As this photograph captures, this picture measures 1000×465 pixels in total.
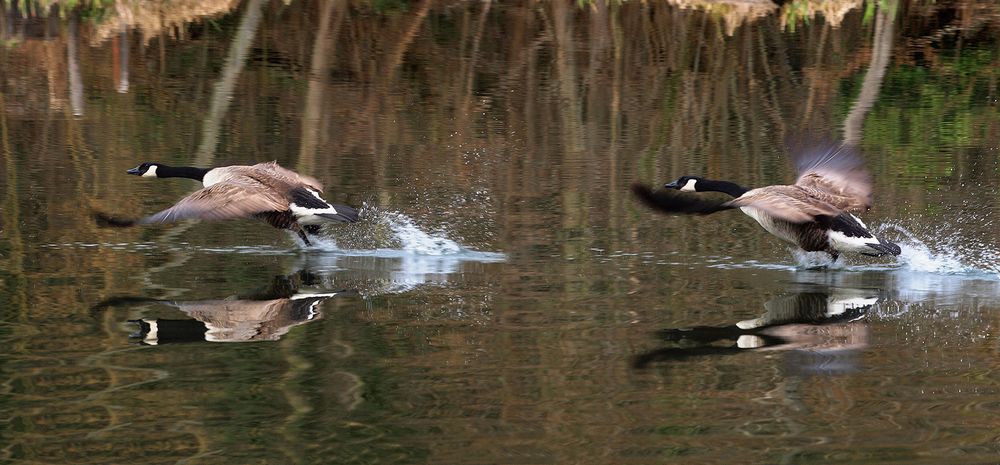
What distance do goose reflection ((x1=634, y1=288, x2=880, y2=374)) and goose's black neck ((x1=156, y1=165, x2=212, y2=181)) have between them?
475 cm

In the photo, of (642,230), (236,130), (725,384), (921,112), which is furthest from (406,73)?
(725,384)

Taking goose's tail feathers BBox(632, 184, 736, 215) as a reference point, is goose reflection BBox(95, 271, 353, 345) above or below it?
below

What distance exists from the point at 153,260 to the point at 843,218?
4.49 m

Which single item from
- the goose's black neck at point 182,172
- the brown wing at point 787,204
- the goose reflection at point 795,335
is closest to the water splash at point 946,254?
the brown wing at point 787,204

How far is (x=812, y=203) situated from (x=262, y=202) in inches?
142

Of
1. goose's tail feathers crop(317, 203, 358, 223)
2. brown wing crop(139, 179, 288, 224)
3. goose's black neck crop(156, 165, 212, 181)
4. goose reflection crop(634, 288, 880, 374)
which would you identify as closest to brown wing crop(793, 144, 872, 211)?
goose reflection crop(634, 288, 880, 374)

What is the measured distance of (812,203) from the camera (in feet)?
30.9

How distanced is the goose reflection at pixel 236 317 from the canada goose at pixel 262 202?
78cm

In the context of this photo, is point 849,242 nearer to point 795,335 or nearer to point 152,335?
point 795,335

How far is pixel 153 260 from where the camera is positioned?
9.12 m

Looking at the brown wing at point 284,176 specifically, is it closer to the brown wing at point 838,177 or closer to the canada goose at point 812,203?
the canada goose at point 812,203

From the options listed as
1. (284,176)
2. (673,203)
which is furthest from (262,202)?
(673,203)

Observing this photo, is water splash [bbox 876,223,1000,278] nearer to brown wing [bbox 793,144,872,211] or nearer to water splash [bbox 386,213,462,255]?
brown wing [bbox 793,144,872,211]

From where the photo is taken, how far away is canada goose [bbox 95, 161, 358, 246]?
8.91 m
